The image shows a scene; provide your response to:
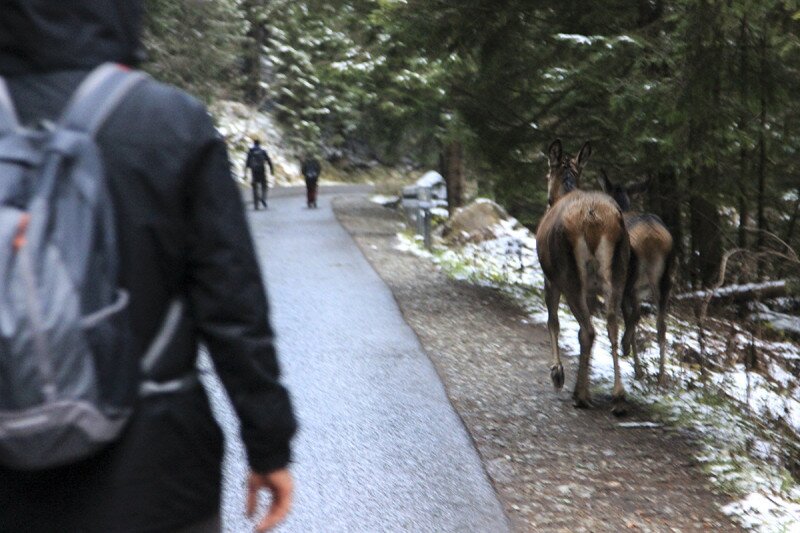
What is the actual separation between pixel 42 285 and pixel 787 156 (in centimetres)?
1217

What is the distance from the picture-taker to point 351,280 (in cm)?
Answer: 1647

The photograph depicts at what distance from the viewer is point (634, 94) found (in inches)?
413

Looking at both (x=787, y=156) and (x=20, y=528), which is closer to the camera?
(x=20, y=528)

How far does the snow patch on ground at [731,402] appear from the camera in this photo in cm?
661

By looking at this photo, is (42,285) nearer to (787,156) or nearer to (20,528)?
(20,528)

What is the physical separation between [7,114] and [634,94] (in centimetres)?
885

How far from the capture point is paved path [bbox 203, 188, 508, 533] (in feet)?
19.9

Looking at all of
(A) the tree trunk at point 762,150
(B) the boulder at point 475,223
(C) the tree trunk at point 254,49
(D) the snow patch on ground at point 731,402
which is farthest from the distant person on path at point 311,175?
(A) the tree trunk at point 762,150

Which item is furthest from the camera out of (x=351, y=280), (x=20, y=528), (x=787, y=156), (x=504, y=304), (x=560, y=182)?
(x=351, y=280)

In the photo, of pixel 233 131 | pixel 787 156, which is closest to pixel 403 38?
pixel 787 156

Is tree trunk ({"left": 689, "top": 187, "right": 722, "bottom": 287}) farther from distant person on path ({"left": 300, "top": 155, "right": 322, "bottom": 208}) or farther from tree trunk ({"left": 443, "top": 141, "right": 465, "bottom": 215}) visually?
distant person on path ({"left": 300, "top": 155, "right": 322, "bottom": 208})

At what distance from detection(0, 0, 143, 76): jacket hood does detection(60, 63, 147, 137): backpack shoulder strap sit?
6cm

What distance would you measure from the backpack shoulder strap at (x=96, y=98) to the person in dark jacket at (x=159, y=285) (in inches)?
1.0

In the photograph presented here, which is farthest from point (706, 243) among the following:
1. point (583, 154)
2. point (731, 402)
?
point (731, 402)
